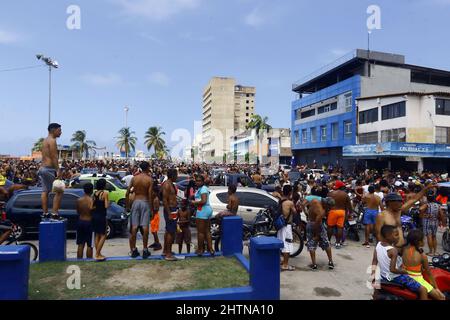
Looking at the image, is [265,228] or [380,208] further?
[380,208]

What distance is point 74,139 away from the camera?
283 ft

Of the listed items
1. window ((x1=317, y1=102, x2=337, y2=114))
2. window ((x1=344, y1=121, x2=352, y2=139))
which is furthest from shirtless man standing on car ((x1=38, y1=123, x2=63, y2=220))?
window ((x1=317, y1=102, x2=337, y2=114))

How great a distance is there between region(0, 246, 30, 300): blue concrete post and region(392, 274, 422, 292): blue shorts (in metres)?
4.78

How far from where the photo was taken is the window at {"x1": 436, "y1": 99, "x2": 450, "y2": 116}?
28.7 metres

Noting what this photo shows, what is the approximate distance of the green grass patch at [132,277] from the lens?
471 cm

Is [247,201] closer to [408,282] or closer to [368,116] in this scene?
[408,282]

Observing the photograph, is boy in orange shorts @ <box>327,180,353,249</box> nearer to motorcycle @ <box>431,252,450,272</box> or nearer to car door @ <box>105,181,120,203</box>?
motorcycle @ <box>431,252,450,272</box>

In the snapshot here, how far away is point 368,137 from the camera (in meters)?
35.4

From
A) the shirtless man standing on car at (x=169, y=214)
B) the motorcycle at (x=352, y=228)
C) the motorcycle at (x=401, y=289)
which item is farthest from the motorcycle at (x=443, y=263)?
the motorcycle at (x=352, y=228)

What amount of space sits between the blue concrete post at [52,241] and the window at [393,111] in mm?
31067

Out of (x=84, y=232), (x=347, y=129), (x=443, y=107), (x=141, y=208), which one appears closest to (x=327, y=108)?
(x=347, y=129)
